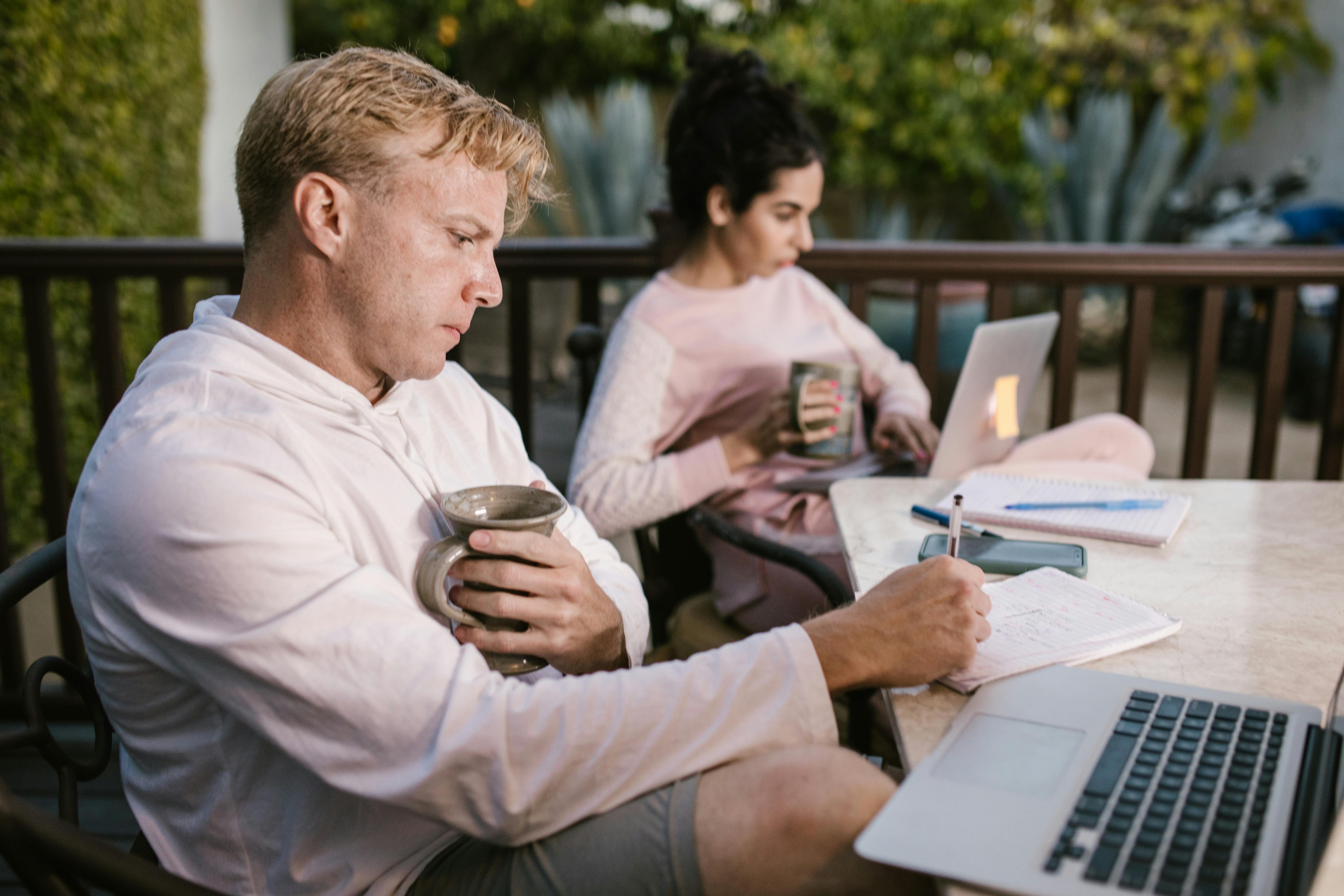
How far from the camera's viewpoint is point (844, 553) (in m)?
1.43

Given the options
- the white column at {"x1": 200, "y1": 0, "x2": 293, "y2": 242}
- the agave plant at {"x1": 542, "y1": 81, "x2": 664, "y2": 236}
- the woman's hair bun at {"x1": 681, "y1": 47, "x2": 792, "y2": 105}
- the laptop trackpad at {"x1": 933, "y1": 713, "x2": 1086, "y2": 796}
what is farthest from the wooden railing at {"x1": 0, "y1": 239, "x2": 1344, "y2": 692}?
the white column at {"x1": 200, "y1": 0, "x2": 293, "y2": 242}

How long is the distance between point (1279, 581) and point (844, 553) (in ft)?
1.77

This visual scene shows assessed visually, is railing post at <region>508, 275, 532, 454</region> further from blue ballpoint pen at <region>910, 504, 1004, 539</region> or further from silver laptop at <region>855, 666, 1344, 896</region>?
silver laptop at <region>855, 666, 1344, 896</region>

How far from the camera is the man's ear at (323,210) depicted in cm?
106

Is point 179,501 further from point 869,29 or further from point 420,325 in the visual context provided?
point 869,29

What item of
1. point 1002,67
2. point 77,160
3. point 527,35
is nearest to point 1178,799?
point 77,160

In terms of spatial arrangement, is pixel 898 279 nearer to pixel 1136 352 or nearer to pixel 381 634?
pixel 1136 352

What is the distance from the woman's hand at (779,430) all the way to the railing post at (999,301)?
678mm

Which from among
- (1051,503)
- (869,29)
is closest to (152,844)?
(1051,503)

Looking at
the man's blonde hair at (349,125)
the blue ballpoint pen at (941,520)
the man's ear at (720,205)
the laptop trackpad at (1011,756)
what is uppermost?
the man's blonde hair at (349,125)

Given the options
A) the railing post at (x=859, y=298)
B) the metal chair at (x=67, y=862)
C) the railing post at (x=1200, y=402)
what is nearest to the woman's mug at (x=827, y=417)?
the railing post at (x=859, y=298)

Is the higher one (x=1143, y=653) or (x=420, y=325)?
(x=420, y=325)

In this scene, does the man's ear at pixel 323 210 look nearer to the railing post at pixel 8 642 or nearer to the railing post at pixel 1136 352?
the railing post at pixel 8 642

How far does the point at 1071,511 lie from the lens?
153 centimetres
